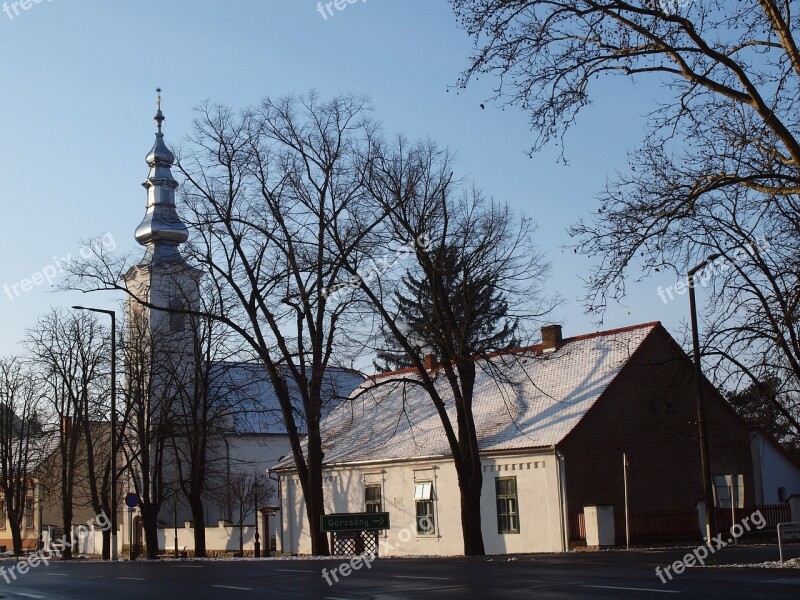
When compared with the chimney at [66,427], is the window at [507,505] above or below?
below

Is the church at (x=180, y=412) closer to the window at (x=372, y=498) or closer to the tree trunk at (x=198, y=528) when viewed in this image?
the tree trunk at (x=198, y=528)

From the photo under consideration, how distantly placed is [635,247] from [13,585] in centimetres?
1383

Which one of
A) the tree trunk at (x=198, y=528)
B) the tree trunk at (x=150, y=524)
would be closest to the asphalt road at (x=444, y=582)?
the tree trunk at (x=198, y=528)

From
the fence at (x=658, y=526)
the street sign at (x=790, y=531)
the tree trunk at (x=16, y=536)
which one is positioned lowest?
the tree trunk at (x=16, y=536)

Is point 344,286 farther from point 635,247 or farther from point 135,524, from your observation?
point 135,524

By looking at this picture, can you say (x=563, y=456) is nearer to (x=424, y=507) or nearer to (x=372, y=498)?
(x=424, y=507)

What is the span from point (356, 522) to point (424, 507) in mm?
10748

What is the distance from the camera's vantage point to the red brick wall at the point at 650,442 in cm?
3459

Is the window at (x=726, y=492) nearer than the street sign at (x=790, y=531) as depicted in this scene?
No

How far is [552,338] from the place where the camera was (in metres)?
41.0

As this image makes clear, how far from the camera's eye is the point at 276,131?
34.1 m

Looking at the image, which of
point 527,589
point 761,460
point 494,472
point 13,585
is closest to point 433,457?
point 494,472

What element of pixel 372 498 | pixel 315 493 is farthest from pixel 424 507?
pixel 315 493

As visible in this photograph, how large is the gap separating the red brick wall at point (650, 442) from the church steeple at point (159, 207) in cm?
3434
